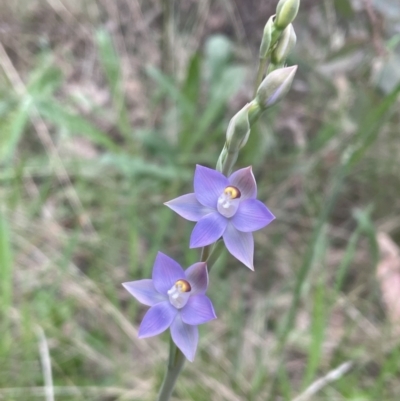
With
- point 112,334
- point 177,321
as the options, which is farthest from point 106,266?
point 177,321

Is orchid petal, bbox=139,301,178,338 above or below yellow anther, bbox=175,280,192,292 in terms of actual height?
below

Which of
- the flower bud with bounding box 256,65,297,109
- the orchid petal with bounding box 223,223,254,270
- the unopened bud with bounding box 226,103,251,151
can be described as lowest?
the orchid petal with bounding box 223,223,254,270

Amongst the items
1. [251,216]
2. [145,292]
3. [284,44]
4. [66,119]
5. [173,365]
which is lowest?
[173,365]

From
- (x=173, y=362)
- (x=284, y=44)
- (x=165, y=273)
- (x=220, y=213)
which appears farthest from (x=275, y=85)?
(x=173, y=362)

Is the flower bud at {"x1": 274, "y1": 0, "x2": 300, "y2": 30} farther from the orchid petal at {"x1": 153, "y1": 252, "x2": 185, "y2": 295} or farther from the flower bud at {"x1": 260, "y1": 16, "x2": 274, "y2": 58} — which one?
the orchid petal at {"x1": 153, "y1": 252, "x2": 185, "y2": 295}

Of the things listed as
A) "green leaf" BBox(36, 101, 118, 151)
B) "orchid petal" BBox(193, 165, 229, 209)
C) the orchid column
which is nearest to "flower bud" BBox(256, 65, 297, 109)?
the orchid column

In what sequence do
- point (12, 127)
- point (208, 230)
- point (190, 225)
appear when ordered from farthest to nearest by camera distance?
point (190, 225) < point (12, 127) < point (208, 230)

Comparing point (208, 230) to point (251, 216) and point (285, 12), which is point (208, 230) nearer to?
point (251, 216)

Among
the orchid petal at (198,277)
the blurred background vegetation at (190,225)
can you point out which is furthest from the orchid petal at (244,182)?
the blurred background vegetation at (190,225)
